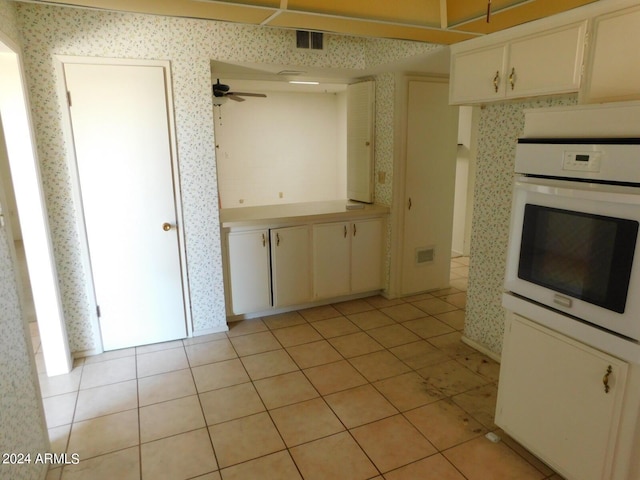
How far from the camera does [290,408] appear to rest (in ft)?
8.13

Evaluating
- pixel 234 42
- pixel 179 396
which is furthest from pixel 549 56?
pixel 179 396

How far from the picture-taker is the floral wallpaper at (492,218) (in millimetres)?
2709

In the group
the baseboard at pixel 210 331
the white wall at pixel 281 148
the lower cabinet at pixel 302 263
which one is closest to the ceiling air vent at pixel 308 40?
the lower cabinet at pixel 302 263

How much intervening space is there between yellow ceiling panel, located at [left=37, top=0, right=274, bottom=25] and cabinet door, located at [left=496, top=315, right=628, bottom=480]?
1951 mm

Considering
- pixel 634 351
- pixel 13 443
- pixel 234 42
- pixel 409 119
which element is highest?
pixel 234 42

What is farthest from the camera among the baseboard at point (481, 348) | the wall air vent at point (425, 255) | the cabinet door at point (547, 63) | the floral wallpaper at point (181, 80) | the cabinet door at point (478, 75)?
the wall air vent at point (425, 255)

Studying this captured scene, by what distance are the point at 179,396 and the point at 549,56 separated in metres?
2.84

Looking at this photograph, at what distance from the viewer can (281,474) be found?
78.1 inches

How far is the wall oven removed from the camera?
4.80ft

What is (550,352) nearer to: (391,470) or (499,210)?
(391,470)

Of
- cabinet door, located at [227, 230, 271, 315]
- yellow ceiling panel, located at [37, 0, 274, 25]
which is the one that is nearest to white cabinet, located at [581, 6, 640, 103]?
yellow ceiling panel, located at [37, 0, 274, 25]

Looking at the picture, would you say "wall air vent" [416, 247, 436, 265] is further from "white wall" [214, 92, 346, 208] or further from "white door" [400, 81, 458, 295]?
"white wall" [214, 92, 346, 208]

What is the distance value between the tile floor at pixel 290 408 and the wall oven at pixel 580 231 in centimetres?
91

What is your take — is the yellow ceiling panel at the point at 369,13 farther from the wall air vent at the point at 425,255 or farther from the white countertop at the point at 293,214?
the wall air vent at the point at 425,255
